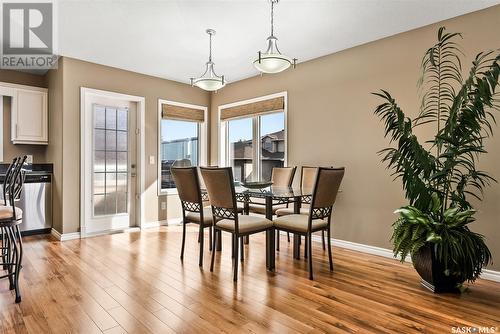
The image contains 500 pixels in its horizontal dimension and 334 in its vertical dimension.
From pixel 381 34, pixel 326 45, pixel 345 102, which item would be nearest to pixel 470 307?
pixel 345 102

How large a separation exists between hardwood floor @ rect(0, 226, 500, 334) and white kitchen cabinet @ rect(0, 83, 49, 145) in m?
2.07

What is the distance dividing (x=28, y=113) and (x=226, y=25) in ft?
11.4

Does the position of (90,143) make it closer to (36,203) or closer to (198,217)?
(36,203)

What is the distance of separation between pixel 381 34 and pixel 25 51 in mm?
4566

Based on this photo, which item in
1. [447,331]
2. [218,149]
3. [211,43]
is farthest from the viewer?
[218,149]

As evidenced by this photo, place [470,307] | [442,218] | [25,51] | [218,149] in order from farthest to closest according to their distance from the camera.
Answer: [218,149] → [25,51] → [442,218] → [470,307]

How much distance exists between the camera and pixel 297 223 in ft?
9.45

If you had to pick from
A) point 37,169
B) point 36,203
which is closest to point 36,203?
point 36,203

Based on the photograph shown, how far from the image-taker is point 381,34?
3.42 m

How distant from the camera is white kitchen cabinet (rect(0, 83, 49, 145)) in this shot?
173 inches

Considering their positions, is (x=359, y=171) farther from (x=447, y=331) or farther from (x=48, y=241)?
(x=48, y=241)

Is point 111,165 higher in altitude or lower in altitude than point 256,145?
lower

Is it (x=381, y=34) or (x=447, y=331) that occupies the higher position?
(x=381, y=34)
